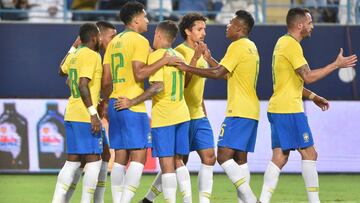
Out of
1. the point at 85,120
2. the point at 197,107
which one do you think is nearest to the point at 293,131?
the point at 197,107

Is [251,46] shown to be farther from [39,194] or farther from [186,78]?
[39,194]

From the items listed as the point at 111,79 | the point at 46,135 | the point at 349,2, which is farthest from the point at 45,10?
the point at 111,79

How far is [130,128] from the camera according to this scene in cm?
1038

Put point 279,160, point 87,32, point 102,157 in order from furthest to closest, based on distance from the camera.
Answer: point 102,157 < point 279,160 < point 87,32

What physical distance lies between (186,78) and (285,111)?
110cm

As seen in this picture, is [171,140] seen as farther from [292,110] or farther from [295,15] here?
[295,15]

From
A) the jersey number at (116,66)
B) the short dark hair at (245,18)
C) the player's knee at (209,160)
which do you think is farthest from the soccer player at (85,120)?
the short dark hair at (245,18)

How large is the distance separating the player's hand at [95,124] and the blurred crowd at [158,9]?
7.41 metres

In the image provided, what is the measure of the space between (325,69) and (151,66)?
5.79 feet

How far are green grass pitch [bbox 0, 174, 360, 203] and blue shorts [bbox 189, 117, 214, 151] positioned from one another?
1.68m

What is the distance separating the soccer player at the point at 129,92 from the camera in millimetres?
10273

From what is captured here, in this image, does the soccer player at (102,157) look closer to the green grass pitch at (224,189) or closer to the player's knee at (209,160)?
the player's knee at (209,160)

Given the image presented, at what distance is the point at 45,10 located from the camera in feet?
58.4

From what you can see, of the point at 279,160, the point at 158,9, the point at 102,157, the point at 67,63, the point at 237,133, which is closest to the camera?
the point at 237,133
